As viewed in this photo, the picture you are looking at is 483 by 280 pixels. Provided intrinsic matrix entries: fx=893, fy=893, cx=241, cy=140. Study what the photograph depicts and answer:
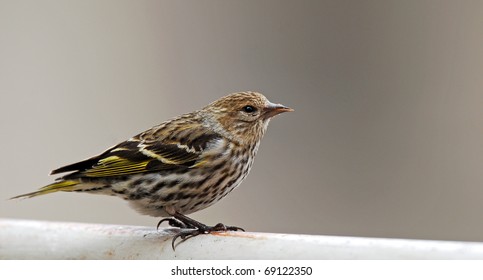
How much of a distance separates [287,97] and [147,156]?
5.47 ft

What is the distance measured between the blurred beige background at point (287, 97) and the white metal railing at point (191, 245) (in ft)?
5.77

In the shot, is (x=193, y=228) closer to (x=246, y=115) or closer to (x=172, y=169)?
(x=172, y=169)

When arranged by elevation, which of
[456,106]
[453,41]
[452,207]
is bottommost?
[452,207]

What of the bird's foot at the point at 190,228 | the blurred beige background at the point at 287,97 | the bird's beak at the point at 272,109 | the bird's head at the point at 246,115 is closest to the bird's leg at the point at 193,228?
the bird's foot at the point at 190,228

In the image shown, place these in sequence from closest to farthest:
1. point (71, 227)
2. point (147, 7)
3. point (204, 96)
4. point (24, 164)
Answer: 1. point (71, 227)
2. point (204, 96)
3. point (24, 164)
4. point (147, 7)

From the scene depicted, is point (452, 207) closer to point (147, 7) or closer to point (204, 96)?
point (204, 96)

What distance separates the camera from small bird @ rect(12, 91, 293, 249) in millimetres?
3299

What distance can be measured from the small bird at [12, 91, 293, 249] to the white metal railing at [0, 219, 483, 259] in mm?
173

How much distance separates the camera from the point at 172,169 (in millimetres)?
3350

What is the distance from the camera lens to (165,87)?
5.40 m

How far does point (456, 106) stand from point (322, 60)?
0.82 metres

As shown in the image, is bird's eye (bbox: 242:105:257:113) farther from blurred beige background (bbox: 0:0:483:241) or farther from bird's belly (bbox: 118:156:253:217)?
blurred beige background (bbox: 0:0:483:241)

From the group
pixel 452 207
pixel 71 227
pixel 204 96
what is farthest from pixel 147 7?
pixel 71 227

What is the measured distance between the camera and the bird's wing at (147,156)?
3.31 metres
